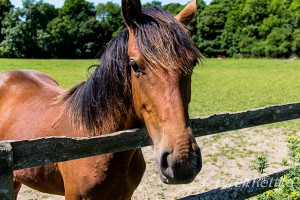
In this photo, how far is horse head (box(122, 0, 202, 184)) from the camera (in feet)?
5.55

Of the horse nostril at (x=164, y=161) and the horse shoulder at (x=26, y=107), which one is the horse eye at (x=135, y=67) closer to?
the horse nostril at (x=164, y=161)

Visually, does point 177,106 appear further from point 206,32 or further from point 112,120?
point 206,32

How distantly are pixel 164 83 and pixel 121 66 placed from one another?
0.44m

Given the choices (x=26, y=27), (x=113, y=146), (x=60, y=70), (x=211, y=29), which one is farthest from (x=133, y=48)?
(x=211, y=29)

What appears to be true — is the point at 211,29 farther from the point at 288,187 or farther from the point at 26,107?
the point at 288,187

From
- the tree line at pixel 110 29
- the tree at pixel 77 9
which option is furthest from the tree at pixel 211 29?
the tree at pixel 77 9

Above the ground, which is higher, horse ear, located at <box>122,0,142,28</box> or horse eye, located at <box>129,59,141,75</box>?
horse ear, located at <box>122,0,142,28</box>

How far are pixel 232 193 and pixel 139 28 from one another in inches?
55.1

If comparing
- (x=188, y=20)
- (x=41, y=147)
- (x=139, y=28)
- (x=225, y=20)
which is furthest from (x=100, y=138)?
(x=225, y=20)

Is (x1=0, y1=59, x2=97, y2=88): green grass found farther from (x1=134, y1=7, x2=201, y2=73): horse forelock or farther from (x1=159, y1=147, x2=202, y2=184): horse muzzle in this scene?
(x1=159, y1=147, x2=202, y2=184): horse muzzle

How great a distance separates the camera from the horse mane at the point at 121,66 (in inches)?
76.8

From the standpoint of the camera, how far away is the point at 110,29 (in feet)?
192

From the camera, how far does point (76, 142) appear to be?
1807 millimetres

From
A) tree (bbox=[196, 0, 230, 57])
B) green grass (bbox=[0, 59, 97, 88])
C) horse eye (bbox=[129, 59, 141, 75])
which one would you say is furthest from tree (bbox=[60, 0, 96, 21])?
horse eye (bbox=[129, 59, 141, 75])
